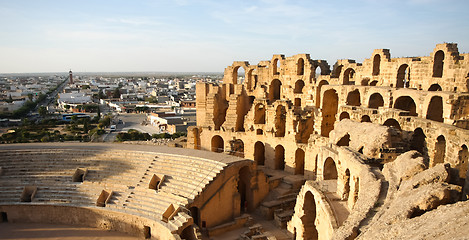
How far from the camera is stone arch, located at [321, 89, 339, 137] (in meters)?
21.7

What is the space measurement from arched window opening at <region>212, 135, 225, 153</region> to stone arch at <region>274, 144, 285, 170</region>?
15.2 ft

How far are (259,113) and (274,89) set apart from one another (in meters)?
4.83

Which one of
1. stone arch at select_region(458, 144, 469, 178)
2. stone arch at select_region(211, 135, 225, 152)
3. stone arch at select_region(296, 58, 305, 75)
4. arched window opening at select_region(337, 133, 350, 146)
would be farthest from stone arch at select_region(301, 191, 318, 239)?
stone arch at select_region(296, 58, 305, 75)

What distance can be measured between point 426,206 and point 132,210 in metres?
13.4

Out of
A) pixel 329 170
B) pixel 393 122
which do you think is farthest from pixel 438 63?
pixel 329 170

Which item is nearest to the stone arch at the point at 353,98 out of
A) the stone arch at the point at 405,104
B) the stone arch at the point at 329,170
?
the stone arch at the point at 405,104

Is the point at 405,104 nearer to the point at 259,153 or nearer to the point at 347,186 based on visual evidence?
the point at 347,186

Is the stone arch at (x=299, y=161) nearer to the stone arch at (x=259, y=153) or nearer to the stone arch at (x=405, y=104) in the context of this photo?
the stone arch at (x=259, y=153)

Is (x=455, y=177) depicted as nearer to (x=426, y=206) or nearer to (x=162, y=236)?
(x=426, y=206)

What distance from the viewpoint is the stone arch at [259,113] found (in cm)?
2411

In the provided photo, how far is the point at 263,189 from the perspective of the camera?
63.8 ft

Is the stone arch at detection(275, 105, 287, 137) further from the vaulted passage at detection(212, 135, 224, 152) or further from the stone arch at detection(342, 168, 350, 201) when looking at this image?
the stone arch at detection(342, 168, 350, 201)

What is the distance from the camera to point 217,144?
1006 inches

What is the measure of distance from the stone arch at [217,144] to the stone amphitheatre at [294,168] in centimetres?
8
